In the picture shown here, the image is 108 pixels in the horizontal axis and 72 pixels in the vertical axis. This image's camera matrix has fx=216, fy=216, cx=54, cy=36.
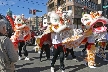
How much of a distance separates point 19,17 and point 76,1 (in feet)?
117

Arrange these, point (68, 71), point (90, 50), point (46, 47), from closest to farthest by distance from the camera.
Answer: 1. point (68, 71)
2. point (90, 50)
3. point (46, 47)

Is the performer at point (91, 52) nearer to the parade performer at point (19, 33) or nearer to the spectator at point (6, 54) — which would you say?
the parade performer at point (19, 33)

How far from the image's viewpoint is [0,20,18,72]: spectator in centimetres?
319

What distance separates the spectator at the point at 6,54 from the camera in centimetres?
319

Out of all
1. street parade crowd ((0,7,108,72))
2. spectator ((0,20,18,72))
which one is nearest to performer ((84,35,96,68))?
street parade crowd ((0,7,108,72))

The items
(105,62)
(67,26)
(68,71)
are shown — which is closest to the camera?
(67,26)

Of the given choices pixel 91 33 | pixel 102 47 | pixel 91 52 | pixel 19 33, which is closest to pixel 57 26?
pixel 91 33

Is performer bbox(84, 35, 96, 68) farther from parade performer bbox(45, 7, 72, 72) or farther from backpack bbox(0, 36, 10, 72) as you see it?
backpack bbox(0, 36, 10, 72)

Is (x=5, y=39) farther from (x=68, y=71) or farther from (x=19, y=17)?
(x=19, y=17)

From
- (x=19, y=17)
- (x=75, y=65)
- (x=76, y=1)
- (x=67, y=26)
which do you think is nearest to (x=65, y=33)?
(x=67, y=26)

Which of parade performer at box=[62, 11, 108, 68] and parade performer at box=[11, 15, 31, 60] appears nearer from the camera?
parade performer at box=[62, 11, 108, 68]

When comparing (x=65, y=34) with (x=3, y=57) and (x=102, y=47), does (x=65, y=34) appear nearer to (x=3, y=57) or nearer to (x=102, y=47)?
(x=102, y=47)

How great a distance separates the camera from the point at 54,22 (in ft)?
19.3

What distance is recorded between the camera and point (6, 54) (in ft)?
10.7
